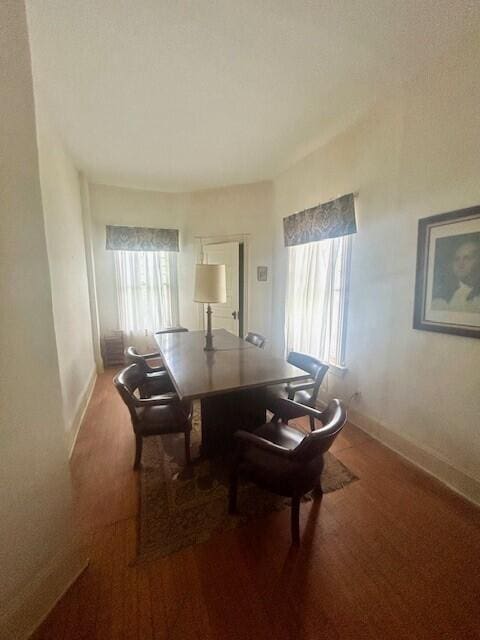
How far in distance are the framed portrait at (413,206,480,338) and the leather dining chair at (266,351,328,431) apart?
826mm

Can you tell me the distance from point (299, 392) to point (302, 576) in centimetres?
130

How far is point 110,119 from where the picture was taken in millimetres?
2350

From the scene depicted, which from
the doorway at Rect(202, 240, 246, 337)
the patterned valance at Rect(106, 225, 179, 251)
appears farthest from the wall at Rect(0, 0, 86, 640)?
the patterned valance at Rect(106, 225, 179, 251)

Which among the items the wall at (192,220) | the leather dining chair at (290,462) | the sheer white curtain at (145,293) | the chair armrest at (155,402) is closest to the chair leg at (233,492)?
the leather dining chair at (290,462)

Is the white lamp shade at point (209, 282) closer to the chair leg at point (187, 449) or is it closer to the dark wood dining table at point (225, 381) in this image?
the dark wood dining table at point (225, 381)

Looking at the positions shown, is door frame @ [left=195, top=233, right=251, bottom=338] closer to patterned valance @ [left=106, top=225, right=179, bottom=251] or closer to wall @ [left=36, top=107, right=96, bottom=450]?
patterned valance @ [left=106, top=225, right=179, bottom=251]

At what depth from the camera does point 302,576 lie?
1263mm

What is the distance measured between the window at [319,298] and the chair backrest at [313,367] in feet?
1.83

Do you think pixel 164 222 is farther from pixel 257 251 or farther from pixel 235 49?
pixel 235 49

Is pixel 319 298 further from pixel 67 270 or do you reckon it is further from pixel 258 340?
pixel 67 270

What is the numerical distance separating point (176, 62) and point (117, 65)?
399mm

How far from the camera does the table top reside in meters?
1.62

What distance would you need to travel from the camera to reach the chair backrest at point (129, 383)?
5.87ft

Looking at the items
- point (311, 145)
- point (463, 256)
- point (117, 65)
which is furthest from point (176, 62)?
point (463, 256)
